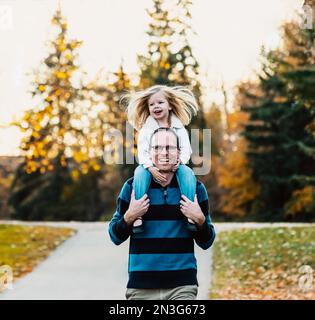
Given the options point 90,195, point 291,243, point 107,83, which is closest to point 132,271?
point 107,83

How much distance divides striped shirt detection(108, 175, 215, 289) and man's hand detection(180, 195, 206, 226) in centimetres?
5

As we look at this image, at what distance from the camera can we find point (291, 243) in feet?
32.2

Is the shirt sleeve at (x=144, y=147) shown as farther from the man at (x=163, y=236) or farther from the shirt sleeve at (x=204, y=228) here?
the shirt sleeve at (x=204, y=228)

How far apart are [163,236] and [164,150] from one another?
32 centimetres

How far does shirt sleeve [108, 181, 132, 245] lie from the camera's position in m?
2.45

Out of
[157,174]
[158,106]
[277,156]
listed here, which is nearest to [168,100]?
[158,106]

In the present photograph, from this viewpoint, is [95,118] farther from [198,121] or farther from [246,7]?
[198,121]

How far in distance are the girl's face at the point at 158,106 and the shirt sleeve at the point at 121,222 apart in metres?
0.29

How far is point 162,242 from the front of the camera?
2.43 m

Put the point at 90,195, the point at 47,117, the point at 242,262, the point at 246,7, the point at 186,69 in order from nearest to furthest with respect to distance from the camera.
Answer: the point at 47,117 → the point at 246,7 → the point at 242,262 → the point at 186,69 → the point at 90,195

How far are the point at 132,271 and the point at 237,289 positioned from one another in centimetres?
513

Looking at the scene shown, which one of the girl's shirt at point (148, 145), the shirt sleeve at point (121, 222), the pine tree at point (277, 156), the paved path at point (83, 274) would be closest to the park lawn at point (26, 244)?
the paved path at point (83, 274)

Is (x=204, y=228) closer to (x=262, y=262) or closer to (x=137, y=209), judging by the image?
(x=137, y=209)

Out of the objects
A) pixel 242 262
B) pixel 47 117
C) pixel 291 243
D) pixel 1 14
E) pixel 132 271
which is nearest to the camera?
pixel 132 271
